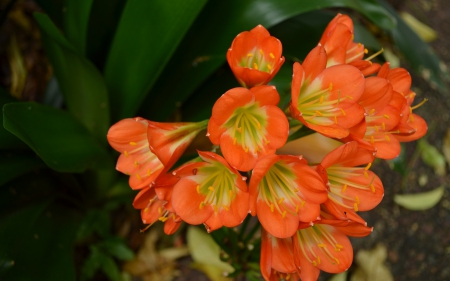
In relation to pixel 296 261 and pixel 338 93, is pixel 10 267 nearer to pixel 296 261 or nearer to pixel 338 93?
pixel 296 261

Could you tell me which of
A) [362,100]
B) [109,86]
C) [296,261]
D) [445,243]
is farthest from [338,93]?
[445,243]

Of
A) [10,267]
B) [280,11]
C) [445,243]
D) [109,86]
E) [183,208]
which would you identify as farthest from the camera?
[445,243]

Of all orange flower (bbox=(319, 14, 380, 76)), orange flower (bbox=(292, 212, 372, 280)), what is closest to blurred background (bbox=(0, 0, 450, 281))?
orange flower (bbox=(319, 14, 380, 76))

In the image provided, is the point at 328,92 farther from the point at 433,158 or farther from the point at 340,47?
the point at 433,158

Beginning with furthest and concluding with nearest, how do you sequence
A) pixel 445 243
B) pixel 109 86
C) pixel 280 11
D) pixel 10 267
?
pixel 445 243, pixel 109 86, pixel 280 11, pixel 10 267

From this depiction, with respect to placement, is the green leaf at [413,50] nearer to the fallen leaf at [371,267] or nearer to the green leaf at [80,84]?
the fallen leaf at [371,267]

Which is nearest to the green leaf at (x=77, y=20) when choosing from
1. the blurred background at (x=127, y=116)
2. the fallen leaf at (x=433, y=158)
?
the blurred background at (x=127, y=116)

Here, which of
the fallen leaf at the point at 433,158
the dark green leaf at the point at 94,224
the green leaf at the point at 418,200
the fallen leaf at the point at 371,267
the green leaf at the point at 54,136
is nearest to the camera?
the green leaf at the point at 54,136
